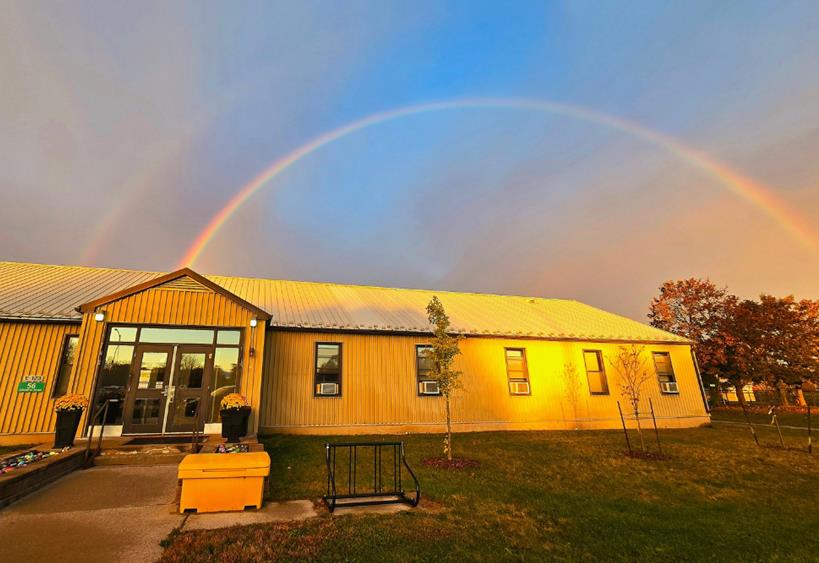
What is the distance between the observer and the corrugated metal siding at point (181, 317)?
36.6 feet

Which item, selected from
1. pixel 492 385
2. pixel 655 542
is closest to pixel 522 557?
pixel 655 542

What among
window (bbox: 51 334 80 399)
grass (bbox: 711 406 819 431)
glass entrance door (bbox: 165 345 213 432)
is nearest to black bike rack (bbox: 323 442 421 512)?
glass entrance door (bbox: 165 345 213 432)

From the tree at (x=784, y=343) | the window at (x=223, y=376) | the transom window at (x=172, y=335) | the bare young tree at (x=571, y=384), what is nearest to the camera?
the transom window at (x=172, y=335)

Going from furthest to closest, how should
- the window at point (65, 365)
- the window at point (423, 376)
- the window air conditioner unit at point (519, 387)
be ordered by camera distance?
the window air conditioner unit at point (519, 387) → the window at point (423, 376) → the window at point (65, 365)

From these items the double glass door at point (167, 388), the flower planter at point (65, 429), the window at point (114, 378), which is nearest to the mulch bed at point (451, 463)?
the double glass door at point (167, 388)

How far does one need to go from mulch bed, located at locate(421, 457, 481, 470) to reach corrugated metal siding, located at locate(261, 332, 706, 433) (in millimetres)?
4703

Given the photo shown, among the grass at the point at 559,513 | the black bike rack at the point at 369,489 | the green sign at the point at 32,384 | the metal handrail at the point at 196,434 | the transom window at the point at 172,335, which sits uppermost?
the transom window at the point at 172,335

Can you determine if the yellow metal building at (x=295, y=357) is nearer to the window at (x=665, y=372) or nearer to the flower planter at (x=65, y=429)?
the window at (x=665, y=372)

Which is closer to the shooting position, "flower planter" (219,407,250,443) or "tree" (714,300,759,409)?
"flower planter" (219,407,250,443)

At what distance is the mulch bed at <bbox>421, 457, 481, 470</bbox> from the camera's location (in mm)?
10000

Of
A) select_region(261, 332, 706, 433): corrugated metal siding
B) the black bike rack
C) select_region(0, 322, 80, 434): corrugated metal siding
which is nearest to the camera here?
the black bike rack

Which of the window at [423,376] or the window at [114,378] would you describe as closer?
the window at [114,378]

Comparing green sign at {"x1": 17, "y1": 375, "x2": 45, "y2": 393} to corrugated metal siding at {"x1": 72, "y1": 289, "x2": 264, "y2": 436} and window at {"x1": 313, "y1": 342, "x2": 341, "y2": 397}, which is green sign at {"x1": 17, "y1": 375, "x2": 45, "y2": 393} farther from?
window at {"x1": 313, "y1": 342, "x2": 341, "y2": 397}

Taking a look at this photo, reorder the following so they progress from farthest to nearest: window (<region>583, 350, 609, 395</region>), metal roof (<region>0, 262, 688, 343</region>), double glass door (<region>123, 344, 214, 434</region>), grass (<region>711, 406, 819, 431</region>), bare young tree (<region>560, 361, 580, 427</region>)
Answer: grass (<region>711, 406, 819, 431</region>)
window (<region>583, 350, 609, 395</region>)
bare young tree (<region>560, 361, 580, 427</region>)
metal roof (<region>0, 262, 688, 343</region>)
double glass door (<region>123, 344, 214, 434</region>)
